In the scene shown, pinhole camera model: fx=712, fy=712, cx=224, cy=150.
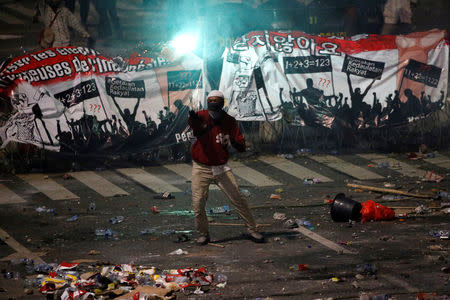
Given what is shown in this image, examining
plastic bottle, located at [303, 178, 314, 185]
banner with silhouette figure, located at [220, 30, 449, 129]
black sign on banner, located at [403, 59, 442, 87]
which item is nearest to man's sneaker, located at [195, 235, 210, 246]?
plastic bottle, located at [303, 178, 314, 185]

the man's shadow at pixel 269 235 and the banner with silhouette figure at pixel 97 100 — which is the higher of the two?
the banner with silhouette figure at pixel 97 100

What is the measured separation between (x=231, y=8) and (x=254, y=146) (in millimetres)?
6131

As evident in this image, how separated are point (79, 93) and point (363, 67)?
629 cm

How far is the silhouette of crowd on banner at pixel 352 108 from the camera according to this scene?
15.6 metres

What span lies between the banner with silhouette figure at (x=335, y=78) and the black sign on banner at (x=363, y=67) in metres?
0.02

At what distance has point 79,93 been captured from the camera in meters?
14.4

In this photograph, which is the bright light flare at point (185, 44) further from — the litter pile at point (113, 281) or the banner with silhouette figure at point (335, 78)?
the litter pile at point (113, 281)

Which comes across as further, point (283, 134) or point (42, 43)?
point (42, 43)

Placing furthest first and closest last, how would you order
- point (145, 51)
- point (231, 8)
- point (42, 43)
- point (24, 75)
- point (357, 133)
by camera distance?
point (231, 8), point (42, 43), point (357, 133), point (145, 51), point (24, 75)

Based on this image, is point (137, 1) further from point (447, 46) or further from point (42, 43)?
point (447, 46)

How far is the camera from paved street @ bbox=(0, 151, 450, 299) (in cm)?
813

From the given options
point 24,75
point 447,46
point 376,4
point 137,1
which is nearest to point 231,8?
point 137,1

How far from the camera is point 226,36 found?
637 inches

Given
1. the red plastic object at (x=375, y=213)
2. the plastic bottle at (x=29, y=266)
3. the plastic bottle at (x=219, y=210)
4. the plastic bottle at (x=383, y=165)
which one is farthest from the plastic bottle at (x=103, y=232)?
the plastic bottle at (x=383, y=165)
